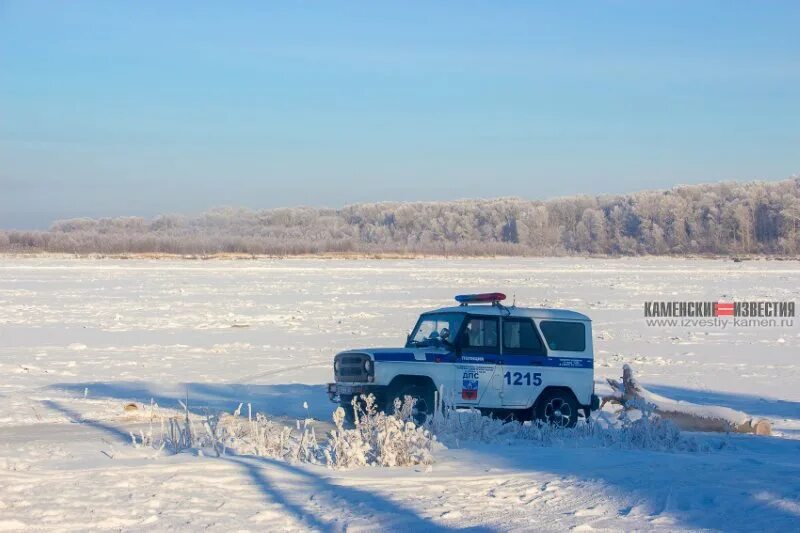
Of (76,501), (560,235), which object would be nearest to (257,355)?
(76,501)

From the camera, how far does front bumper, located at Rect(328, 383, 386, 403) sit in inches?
520

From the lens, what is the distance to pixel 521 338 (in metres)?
14.0

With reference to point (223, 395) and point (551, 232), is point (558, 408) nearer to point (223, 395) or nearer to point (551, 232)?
point (223, 395)

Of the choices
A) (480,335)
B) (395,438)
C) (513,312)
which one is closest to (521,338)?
(513,312)

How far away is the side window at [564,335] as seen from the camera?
14062mm

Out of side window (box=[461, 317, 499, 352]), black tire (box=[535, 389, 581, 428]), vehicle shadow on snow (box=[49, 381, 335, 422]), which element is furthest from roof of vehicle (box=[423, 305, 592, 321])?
vehicle shadow on snow (box=[49, 381, 335, 422])

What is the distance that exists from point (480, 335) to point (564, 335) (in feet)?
4.30

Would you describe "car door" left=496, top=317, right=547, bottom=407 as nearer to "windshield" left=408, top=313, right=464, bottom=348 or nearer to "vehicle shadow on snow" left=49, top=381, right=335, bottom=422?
"windshield" left=408, top=313, right=464, bottom=348

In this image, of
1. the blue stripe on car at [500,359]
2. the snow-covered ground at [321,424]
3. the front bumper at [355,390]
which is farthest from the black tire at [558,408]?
the front bumper at [355,390]

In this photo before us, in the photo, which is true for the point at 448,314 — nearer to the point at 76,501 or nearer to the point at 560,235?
the point at 76,501

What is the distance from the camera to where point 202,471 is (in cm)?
931

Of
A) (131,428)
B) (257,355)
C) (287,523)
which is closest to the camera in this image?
(287,523)

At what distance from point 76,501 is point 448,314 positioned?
6.74 m

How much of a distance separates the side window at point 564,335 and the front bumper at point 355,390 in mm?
2539
